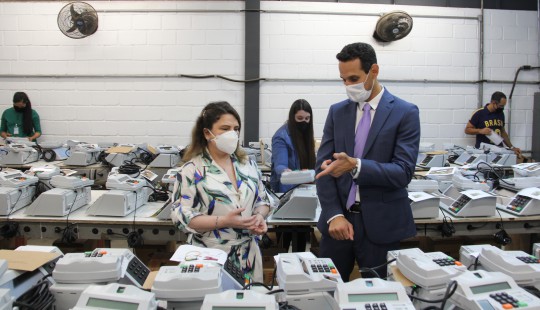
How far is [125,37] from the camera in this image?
5344 mm

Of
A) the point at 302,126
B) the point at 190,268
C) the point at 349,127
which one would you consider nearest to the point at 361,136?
the point at 349,127

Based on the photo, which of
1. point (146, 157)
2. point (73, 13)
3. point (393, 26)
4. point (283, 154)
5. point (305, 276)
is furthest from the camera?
point (393, 26)

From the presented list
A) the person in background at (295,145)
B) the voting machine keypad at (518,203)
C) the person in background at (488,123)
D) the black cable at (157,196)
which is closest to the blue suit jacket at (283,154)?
the person in background at (295,145)

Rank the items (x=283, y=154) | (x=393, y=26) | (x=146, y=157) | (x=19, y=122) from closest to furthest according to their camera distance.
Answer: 1. (x=283, y=154)
2. (x=146, y=157)
3. (x=393, y=26)
4. (x=19, y=122)

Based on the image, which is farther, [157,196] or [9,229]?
[157,196]

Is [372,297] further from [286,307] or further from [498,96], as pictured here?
[498,96]

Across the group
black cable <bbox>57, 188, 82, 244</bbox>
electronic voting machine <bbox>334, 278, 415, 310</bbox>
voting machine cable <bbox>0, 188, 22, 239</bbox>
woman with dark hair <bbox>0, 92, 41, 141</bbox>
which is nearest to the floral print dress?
electronic voting machine <bbox>334, 278, 415, 310</bbox>

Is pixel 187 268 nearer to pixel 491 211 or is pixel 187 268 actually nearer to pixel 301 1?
pixel 491 211

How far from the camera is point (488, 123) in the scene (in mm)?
5309

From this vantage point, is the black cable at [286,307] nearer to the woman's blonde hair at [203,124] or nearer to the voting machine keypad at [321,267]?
the voting machine keypad at [321,267]

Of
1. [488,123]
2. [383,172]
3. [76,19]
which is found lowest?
[383,172]

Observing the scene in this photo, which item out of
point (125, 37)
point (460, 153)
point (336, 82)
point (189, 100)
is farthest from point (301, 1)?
point (460, 153)

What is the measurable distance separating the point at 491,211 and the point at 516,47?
13.8 ft

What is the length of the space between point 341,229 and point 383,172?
28cm
